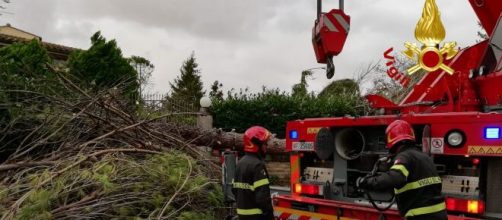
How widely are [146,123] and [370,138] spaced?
3676 millimetres

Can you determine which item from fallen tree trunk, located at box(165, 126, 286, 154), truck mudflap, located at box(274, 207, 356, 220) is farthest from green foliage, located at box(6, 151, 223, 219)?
fallen tree trunk, located at box(165, 126, 286, 154)

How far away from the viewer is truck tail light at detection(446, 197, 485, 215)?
396 centimetres

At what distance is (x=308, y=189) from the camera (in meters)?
5.39

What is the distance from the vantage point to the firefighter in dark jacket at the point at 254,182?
15.3 feet

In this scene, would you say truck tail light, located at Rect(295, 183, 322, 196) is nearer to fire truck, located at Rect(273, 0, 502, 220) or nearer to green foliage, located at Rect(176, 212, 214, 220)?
fire truck, located at Rect(273, 0, 502, 220)

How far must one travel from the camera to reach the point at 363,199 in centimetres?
489

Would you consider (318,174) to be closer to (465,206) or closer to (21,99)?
(465,206)

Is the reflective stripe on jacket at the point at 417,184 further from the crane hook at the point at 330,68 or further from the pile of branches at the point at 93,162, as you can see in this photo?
the pile of branches at the point at 93,162

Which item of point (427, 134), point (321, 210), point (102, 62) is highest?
point (102, 62)

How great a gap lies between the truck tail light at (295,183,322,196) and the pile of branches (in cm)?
116

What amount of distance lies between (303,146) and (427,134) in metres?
1.49

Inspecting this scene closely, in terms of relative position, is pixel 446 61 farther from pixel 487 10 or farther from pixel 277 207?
pixel 277 207

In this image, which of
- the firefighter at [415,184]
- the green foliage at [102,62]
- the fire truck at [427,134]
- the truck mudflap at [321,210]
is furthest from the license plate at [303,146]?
the green foliage at [102,62]

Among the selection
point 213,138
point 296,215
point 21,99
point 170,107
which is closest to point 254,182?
point 296,215
